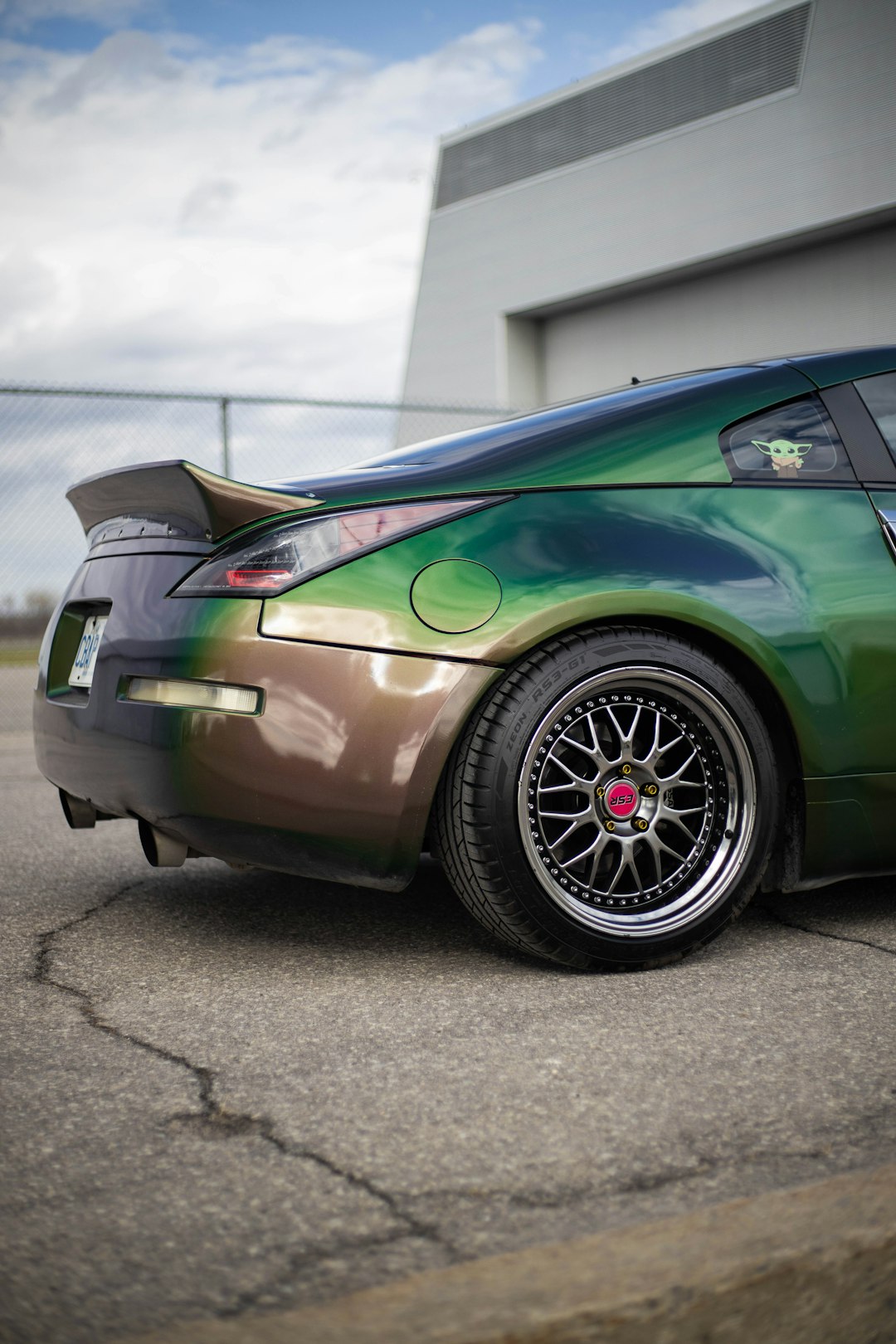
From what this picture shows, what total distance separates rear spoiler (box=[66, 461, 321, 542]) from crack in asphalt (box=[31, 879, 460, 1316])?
1065 mm

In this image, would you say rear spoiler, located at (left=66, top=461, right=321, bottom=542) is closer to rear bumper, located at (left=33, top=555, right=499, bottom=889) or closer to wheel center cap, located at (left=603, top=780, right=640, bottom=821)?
rear bumper, located at (left=33, top=555, right=499, bottom=889)

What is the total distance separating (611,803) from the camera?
2.70 m

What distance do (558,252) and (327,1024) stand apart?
21310 mm

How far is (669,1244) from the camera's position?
145 centimetres

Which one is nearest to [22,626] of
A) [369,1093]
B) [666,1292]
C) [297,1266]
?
[369,1093]

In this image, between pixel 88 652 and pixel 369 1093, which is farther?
pixel 88 652

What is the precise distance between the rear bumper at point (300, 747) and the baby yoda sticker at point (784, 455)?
94 centimetres

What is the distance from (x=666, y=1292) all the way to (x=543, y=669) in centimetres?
145

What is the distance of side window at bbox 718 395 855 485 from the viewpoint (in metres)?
2.91

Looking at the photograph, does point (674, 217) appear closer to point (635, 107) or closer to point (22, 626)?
point (635, 107)

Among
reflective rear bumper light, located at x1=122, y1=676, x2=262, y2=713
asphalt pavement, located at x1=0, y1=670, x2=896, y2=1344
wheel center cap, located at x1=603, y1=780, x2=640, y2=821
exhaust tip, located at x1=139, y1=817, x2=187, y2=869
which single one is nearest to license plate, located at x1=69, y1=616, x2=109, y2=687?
reflective rear bumper light, located at x1=122, y1=676, x2=262, y2=713

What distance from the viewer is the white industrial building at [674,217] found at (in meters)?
17.4

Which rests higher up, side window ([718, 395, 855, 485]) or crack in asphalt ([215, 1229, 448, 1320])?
side window ([718, 395, 855, 485])

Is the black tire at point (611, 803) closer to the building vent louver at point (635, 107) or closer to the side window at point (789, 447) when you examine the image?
the side window at point (789, 447)
